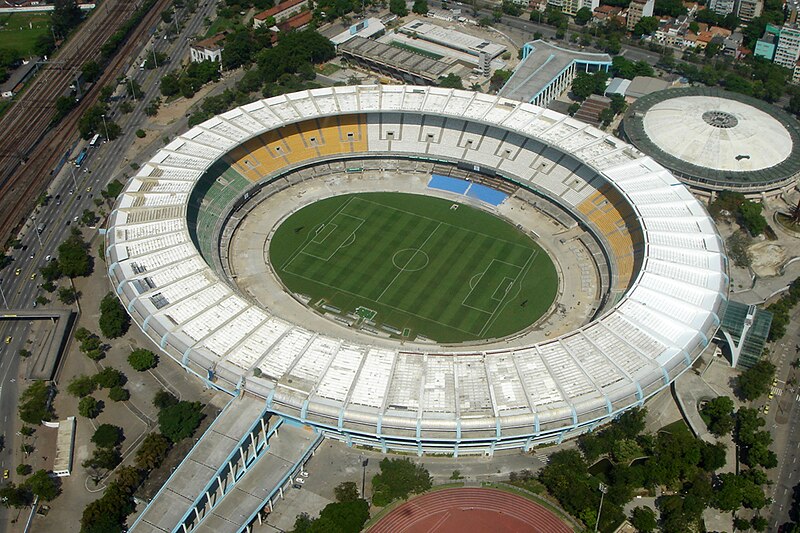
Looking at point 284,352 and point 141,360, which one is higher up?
point 284,352

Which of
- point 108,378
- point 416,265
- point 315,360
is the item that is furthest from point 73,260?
point 416,265

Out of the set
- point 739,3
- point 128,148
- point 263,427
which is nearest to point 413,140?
point 128,148

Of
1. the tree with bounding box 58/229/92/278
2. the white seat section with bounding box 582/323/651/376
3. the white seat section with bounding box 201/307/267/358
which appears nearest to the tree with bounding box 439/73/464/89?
Result: the tree with bounding box 58/229/92/278

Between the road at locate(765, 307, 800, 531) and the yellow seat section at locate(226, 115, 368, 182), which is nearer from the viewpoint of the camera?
the road at locate(765, 307, 800, 531)

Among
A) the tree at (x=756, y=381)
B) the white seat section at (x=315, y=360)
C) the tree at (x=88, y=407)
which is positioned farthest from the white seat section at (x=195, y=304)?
the tree at (x=756, y=381)

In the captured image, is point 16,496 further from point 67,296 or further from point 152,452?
point 67,296

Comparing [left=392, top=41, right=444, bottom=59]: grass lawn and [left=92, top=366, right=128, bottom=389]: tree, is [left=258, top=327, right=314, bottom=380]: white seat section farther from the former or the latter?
[left=392, top=41, right=444, bottom=59]: grass lawn
